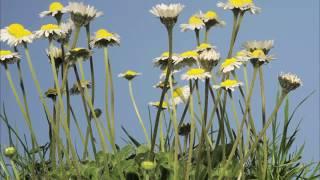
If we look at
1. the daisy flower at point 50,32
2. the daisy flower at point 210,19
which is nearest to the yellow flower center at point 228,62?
the daisy flower at point 210,19

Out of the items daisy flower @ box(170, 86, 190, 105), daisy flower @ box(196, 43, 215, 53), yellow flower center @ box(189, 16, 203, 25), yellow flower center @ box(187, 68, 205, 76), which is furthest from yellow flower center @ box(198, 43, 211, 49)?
daisy flower @ box(170, 86, 190, 105)

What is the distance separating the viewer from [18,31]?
3.17 meters

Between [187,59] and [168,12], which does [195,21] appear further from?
[168,12]

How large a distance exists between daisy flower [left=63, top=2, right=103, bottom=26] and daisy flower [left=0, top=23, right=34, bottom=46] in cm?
28

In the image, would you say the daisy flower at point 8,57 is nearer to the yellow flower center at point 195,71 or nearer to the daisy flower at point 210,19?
the yellow flower center at point 195,71

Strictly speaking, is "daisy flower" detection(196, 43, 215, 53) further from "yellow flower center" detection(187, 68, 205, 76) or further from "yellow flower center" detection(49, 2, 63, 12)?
"yellow flower center" detection(49, 2, 63, 12)

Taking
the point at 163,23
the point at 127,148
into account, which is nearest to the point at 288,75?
the point at 163,23

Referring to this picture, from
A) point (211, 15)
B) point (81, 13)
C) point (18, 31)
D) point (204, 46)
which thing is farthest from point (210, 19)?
point (18, 31)

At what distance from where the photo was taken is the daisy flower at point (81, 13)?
2988mm

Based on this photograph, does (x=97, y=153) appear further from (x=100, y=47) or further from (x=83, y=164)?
(x=100, y=47)

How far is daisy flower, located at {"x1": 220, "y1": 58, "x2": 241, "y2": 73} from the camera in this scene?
2961mm

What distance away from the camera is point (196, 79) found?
290 centimetres

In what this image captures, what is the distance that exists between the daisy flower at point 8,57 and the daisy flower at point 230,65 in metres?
1.20

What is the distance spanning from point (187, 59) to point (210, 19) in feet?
1.79
